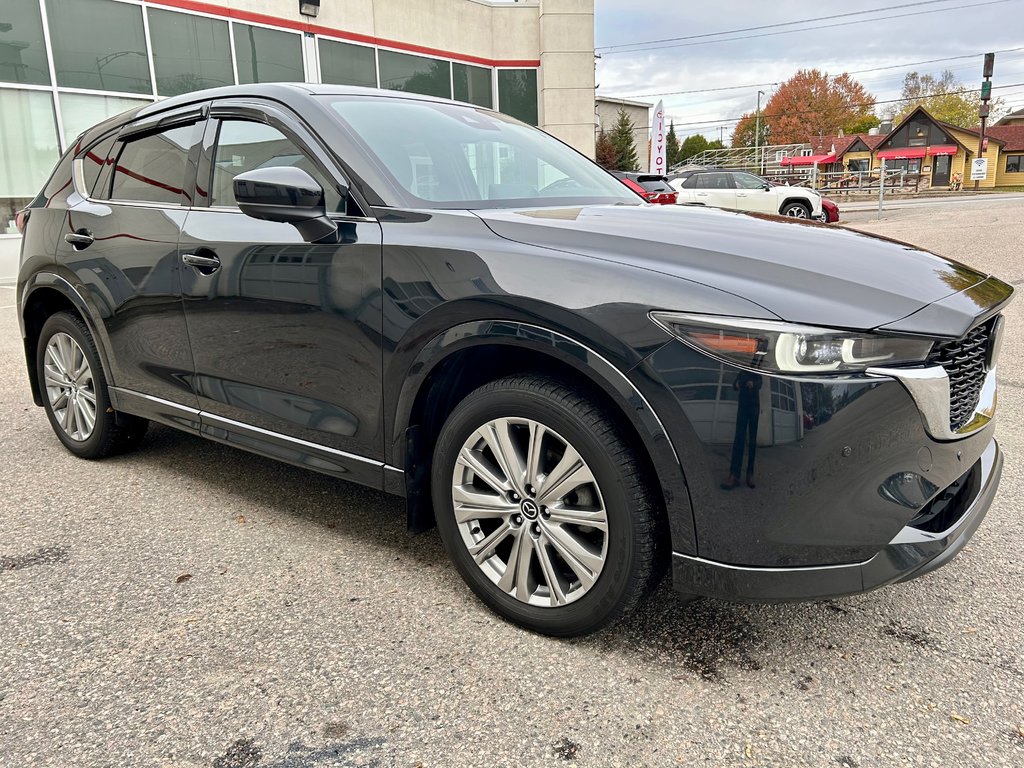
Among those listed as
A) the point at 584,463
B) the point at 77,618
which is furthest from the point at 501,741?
the point at 77,618

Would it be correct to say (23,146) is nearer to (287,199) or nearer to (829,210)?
(287,199)

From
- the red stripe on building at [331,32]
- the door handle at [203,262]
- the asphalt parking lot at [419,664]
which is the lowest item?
the asphalt parking lot at [419,664]

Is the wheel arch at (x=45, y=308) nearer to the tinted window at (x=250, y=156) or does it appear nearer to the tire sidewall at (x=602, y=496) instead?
the tinted window at (x=250, y=156)

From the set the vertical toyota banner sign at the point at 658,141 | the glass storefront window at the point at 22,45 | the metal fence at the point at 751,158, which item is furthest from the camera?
the metal fence at the point at 751,158

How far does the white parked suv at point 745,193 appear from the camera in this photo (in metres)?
21.8

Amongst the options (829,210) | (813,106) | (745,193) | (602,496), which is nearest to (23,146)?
(602,496)

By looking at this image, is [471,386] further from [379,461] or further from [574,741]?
[574,741]

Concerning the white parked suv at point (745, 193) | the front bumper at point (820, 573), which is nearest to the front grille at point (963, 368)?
the front bumper at point (820, 573)

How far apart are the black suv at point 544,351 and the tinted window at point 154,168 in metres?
0.02

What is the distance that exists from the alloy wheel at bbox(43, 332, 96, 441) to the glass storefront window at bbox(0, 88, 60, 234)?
478 inches

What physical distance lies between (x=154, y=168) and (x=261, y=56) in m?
15.4

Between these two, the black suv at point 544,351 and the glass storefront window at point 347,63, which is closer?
the black suv at point 544,351

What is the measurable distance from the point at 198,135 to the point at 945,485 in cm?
308

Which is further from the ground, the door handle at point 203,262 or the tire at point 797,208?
the door handle at point 203,262
